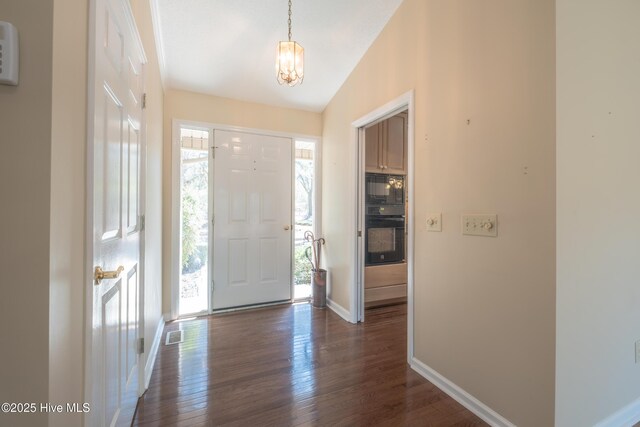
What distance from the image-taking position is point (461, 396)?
1696 millimetres

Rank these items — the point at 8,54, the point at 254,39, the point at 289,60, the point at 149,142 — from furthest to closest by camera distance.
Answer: the point at 254,39, the point at 149,142, the point at 289,60, the point at 8,54

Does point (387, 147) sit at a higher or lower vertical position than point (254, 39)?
lower

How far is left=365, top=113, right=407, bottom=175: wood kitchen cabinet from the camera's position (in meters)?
3.16

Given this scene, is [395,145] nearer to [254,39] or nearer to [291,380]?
[254,39]

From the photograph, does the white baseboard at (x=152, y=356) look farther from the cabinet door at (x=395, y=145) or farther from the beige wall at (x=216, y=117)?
the cabinet door at (x=395, y=145)

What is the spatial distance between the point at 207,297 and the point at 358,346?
1772 millimetres

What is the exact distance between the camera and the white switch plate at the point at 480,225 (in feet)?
4.98

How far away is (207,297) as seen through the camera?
3088 mm

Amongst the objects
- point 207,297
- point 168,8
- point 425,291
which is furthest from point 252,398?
point 168,8

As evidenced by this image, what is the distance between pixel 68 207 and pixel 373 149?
2851 millimetres

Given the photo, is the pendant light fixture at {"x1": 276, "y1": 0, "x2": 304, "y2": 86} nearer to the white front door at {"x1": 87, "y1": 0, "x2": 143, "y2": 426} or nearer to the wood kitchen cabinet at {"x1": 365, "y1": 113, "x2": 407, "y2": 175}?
the white front door at {"x1": 87, "y1": 0, "x2": 143, "y2": 426}
